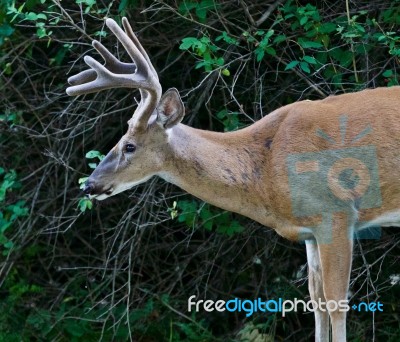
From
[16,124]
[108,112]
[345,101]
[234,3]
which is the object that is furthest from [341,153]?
[16,124]

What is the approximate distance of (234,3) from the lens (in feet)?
22.7

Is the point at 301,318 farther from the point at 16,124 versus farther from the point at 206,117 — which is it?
the point at 16,124

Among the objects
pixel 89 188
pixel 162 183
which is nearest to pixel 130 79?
pixel 89 188

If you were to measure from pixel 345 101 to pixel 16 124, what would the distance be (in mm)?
2936

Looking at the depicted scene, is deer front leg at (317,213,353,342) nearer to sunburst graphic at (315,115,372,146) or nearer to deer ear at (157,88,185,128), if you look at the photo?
sunburst graphic at (315,115,372,146)

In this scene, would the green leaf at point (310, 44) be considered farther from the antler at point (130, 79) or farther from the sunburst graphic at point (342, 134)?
the antler at point (130, 79)

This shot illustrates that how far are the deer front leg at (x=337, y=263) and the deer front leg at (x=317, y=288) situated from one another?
25 centimetres

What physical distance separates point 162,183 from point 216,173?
177cm

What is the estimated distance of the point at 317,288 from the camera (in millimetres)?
5641

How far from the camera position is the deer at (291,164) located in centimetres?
526

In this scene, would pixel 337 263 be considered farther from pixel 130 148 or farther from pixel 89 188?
pixel 89 188

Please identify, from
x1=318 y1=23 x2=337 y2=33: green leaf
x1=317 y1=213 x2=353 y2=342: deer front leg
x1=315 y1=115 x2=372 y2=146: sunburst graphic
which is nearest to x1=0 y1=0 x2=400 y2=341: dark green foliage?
x1=318 y1=23 x2=337 y2=33: green leaf

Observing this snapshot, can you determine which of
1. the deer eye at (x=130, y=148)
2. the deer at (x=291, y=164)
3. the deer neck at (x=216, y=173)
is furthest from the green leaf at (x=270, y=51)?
the deer eye at (x=130, y=148)

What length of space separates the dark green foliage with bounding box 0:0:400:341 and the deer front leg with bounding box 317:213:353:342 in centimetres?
96
